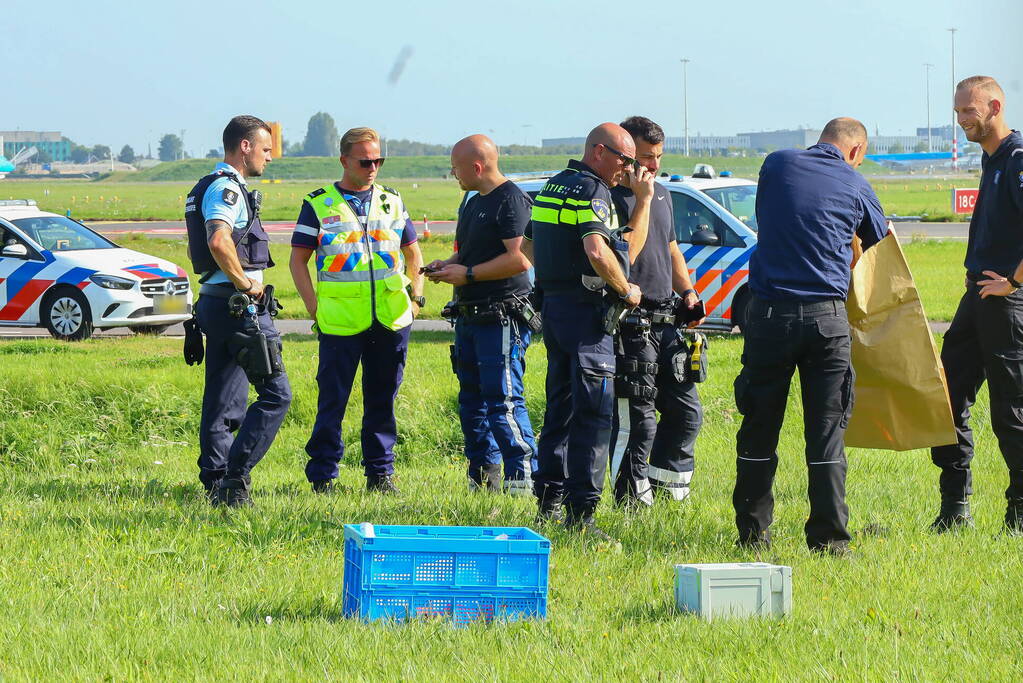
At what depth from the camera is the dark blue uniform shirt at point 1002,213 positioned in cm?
588

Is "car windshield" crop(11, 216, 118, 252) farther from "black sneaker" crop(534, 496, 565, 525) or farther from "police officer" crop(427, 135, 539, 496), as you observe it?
"black sneaker" crop(534, 496, 565, 525)

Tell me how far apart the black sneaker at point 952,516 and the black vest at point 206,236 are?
380cm

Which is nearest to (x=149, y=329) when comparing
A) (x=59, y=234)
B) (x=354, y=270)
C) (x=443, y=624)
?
(x=59, y=234)

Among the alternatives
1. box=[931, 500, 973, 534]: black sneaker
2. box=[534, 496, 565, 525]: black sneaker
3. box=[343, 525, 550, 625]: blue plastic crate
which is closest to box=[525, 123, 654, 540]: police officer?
box=[534, 496, 565, 525]: black sneaker

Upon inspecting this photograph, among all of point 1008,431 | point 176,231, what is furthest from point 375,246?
point 176,231

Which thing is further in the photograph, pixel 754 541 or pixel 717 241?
pixel 717 241

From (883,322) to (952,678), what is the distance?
92.6 inches

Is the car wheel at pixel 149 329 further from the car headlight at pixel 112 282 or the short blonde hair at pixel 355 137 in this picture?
the short blonde hair at pixel 355 137

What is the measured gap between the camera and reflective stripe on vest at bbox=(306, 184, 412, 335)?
23.2 ft

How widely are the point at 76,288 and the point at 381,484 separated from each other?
27.6ft

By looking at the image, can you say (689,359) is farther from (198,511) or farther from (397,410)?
(397,410)

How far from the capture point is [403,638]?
4.27 m

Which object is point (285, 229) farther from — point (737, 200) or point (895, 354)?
point (895, 354)

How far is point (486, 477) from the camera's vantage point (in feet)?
24.5
